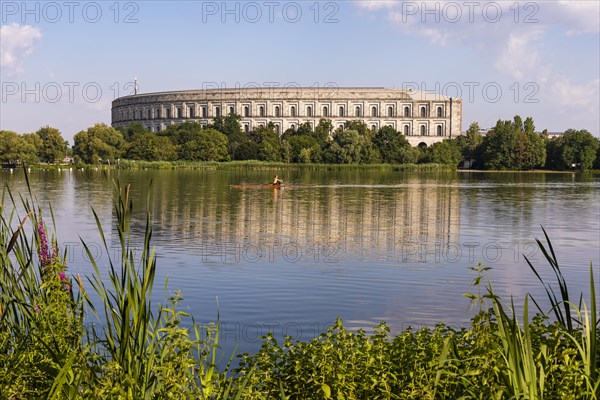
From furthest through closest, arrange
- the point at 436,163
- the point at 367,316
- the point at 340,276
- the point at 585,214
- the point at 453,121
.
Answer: the point at 453,121 < the point at 436,163 < the point at 585,214 < the point at 340,276 < the point at 367,316

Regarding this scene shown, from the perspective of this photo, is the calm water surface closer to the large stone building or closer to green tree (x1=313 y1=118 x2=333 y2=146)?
green tree (x1=313 y1=118 x2=333 y2=146)

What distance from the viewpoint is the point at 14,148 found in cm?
9900

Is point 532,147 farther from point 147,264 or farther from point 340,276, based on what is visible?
point 147,264

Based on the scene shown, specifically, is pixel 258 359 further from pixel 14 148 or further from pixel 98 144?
pixel 98 144

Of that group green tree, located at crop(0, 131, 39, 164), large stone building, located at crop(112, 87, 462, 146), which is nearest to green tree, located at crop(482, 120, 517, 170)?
large stone building, located at crop(112, 87, 462, 146)

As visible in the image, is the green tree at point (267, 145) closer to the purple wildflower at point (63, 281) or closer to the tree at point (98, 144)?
the tree at point (98, 144)

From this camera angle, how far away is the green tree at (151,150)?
350 ft

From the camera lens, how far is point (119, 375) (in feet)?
17.8

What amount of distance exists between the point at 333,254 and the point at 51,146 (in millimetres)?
98913

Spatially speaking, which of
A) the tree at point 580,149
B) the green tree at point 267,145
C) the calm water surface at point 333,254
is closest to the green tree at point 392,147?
the green tree at point 267,145

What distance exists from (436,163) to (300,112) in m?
46.1

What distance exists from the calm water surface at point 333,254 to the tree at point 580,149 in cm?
8511

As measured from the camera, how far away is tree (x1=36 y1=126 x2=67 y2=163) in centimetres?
11044

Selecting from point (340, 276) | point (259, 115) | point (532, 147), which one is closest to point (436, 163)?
point (532, 147)
